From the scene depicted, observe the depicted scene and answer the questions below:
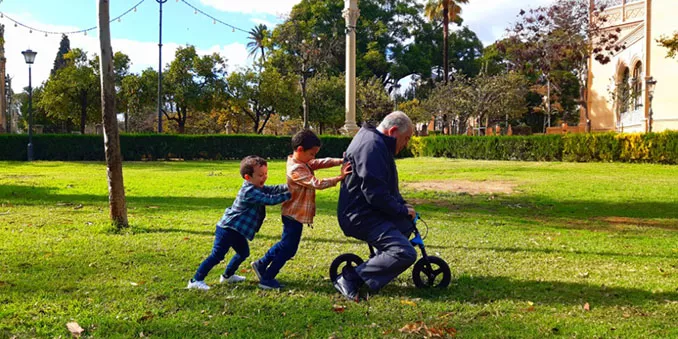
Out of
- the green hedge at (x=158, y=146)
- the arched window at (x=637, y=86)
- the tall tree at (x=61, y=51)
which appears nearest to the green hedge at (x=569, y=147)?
the green hedge at (x=158, y=146)

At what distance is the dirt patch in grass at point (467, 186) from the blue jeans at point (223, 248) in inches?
348

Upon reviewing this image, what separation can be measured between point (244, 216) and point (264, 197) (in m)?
0.23

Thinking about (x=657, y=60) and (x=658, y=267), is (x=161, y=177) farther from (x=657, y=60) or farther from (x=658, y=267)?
(x=657, y=60)

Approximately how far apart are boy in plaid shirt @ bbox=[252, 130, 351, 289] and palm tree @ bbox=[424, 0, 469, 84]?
3803 cm

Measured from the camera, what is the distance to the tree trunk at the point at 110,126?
722cm

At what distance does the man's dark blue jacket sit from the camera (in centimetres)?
402

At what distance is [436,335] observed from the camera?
336 centimetres

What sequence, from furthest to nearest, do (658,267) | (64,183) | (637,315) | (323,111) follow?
(323,111) → (64,183) → (658,267) → (637,315)

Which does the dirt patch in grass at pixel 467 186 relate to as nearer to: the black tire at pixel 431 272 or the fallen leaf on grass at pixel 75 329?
the black tire at pixel 431 272

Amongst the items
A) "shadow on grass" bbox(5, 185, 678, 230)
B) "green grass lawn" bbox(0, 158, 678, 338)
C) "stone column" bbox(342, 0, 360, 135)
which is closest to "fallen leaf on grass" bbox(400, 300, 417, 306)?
"green grass lawn" bbox(0, 158, 678, 338)

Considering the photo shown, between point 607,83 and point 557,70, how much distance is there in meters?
3.70

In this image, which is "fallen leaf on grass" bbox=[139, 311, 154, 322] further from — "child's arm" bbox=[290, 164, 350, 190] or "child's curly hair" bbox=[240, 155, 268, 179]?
"child's arm" bbox=[290, 164, 350, 190]

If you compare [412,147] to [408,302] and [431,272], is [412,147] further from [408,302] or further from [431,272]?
[408,302]

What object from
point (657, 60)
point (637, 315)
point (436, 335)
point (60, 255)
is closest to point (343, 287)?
point (436, 335)
